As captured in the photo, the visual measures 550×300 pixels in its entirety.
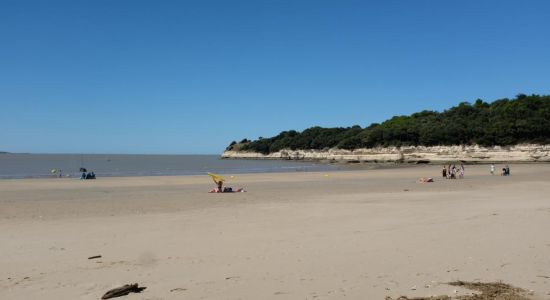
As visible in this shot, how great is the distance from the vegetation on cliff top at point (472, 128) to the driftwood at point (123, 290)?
242 feet

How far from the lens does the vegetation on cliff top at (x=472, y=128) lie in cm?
7062

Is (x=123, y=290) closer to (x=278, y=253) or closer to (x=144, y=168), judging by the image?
(x=278, y=253)

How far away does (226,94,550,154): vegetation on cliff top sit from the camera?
70.6m

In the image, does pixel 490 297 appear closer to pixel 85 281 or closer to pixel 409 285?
pixel 409 285

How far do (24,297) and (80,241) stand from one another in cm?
390

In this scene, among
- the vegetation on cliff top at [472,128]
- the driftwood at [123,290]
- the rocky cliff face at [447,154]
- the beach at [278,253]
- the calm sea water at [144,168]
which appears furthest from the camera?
the vegetation on cliff top at [472,128]

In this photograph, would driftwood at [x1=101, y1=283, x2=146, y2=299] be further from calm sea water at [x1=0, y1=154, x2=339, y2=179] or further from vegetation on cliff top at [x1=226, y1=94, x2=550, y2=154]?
vegetation on cliff top at [x1=226, y1=94, x2=550, y2=154]

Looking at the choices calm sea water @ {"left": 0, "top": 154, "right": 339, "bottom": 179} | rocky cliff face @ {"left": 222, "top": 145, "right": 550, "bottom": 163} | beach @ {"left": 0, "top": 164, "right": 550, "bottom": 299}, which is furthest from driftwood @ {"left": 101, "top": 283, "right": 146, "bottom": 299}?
rocky cliff face @ {"left": 222, "top": 145, "right": 550, "bottom": 163}

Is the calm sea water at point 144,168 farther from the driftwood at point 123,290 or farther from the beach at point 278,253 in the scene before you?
the driftwood at point 123,290

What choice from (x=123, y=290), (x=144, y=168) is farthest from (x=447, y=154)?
(x=123, y=290)

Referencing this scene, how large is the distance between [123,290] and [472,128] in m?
78.6

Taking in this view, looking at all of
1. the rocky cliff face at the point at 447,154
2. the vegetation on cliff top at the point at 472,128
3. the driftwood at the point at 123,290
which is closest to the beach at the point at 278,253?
the driftwood at the point at 123,290

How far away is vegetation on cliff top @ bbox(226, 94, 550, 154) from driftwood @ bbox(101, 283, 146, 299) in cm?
7371

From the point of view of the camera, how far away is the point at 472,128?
251ft
